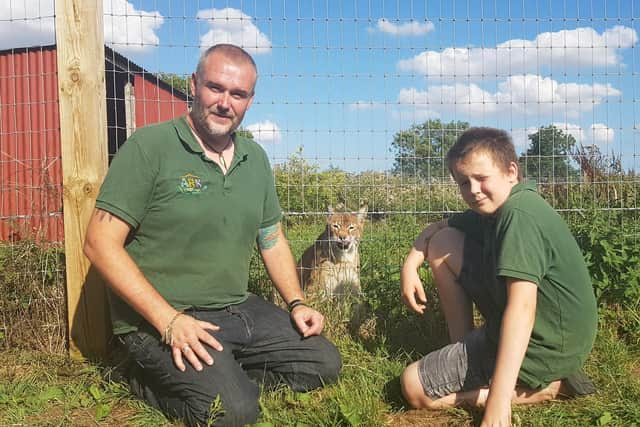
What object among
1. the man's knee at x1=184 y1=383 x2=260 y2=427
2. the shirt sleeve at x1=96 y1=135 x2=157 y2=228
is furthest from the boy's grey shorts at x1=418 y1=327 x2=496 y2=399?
the shirt sleeve at x1=96 y1=135 x2=157 y2=228

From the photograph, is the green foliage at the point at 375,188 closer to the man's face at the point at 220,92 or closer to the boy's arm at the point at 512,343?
the man's face at the point at 220,92

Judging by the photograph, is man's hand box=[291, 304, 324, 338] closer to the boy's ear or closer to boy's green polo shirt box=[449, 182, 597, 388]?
boy's green polo shirt box=[449, 182, 597, 388]

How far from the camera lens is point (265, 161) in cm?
335

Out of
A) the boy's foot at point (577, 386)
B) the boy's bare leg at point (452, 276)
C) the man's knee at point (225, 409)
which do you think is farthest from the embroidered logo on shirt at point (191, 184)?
the boy's foot at point (577, 386)

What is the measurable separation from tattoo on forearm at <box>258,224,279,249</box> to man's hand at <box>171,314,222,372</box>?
832 millimetres

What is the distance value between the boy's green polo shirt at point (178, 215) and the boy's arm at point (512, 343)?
1.48 m

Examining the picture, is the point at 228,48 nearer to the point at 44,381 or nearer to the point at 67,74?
the point at 67,74

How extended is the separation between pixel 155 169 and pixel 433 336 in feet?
7.39

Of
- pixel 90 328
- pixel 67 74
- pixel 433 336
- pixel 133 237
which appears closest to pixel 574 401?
pixel 433 336

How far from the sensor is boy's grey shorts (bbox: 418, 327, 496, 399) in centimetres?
276

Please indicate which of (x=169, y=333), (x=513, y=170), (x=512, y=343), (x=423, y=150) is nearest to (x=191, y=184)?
(x=169, y=333)

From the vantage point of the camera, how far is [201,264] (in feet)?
9.52

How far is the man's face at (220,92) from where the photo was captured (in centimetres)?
289

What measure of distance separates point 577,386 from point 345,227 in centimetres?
352
